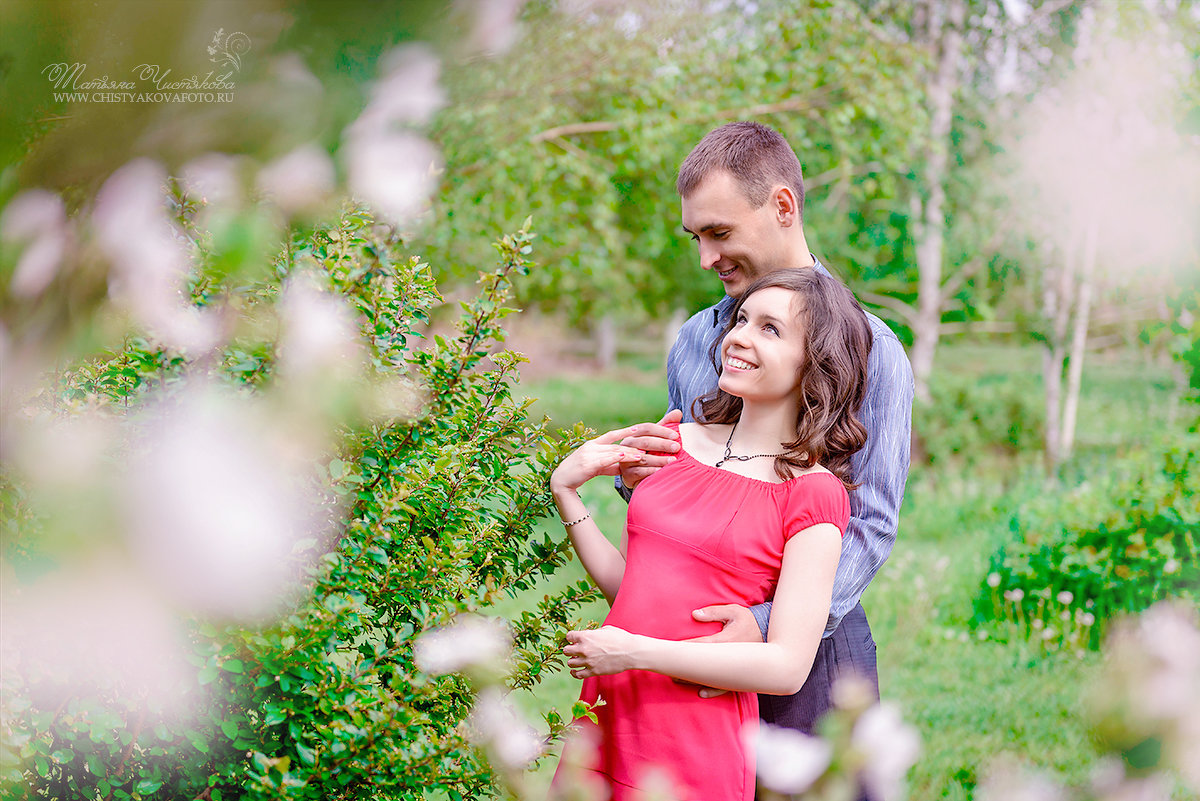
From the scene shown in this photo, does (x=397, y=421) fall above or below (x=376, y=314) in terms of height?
below

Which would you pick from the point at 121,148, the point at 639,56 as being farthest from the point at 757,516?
the point at 639,56

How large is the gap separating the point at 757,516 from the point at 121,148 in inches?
53.2

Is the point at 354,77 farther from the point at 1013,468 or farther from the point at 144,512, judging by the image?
the point at 1013,468

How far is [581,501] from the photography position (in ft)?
5.90

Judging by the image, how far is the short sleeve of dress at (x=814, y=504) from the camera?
162 centimetres

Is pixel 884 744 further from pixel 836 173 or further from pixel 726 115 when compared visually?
pixel 836 173

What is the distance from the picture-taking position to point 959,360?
21.9 metres

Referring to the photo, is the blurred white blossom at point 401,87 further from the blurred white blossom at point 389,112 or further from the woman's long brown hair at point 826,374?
the woman's long brown hair at point 826,374

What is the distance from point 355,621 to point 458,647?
0.17 m

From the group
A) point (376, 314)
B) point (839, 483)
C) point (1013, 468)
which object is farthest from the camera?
point (1013, 468)

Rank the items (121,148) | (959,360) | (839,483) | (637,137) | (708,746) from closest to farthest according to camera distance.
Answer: (121,148) → (708,746) → (839,483) → (637,137) → (959,360)

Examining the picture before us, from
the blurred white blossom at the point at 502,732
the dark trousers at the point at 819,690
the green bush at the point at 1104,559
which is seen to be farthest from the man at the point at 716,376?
the green bush at the point at 1104,559
